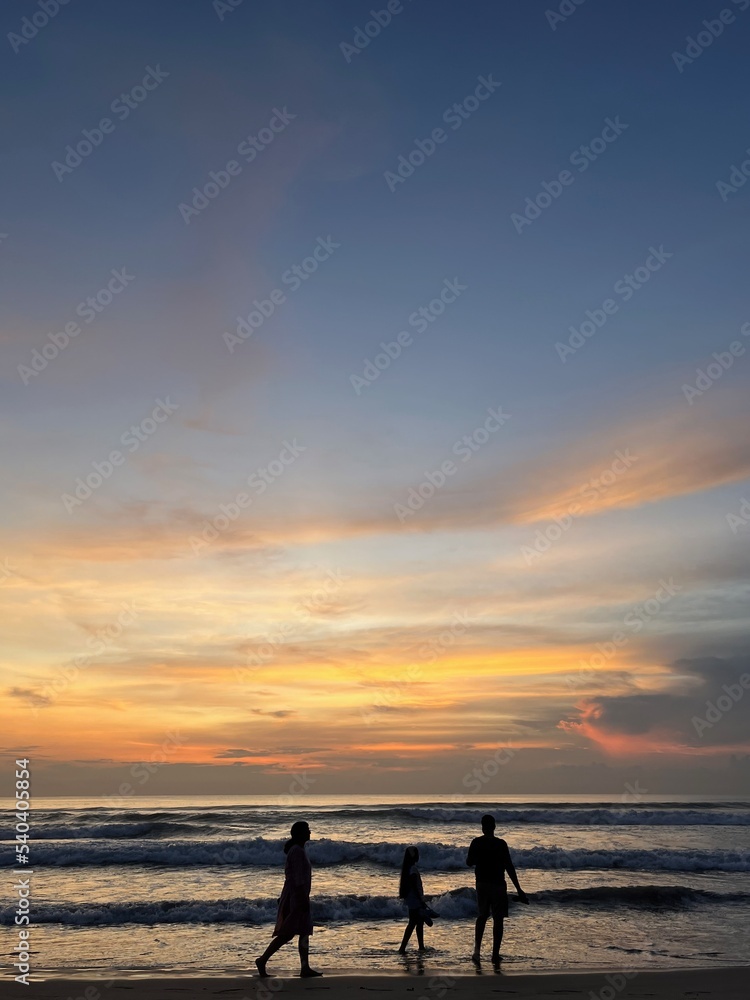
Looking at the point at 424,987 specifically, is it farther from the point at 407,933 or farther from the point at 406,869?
the point at 407,933

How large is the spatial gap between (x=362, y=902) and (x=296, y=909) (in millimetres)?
7801

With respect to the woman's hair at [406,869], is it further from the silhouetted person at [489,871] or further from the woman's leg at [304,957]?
the woman's leg at [304,957]

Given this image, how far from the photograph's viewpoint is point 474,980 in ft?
35.6

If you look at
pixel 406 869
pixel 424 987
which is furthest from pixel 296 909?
pixel 406 869

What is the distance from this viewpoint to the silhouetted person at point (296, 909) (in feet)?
36.5

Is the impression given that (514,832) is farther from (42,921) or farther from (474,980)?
(474,980)

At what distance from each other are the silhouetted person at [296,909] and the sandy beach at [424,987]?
313 mm

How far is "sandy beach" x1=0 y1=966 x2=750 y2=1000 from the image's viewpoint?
10.1 m

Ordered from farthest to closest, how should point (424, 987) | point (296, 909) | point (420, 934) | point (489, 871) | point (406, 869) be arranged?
point (420, 934) < point (406, 869) < point (489, 871) < point (296, 909) < point (424, 987)

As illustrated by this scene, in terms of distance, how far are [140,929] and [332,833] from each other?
22.4 meters

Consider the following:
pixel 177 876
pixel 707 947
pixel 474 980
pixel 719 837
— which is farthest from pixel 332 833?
pixel 474 980

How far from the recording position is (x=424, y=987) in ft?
34.4

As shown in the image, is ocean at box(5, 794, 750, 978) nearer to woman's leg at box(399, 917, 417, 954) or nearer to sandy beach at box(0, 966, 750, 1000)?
woman's leg at box(399, 917, 417, 954)

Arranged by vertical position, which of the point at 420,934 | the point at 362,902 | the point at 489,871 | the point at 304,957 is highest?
the point at 489,871
